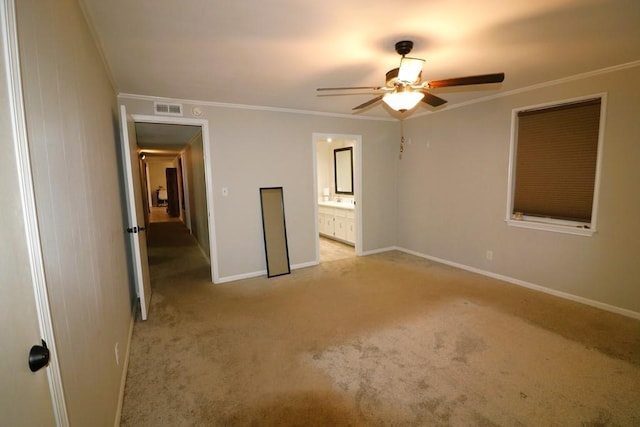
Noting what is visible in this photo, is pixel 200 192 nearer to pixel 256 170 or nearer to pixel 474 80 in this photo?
pixel 256 170

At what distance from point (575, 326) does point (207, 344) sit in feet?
11.3

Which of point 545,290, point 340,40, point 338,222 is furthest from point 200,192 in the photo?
point 545,290

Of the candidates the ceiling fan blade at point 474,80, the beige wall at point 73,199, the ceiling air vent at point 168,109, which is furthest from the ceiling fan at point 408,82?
the ceiling air vent at point 168,109

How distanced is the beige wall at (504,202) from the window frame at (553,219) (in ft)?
0.15

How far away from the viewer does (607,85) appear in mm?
2998

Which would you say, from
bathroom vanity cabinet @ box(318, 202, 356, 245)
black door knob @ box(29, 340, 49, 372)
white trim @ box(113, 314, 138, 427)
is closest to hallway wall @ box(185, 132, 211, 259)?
white trim @ box(113, 314, 138, 427)

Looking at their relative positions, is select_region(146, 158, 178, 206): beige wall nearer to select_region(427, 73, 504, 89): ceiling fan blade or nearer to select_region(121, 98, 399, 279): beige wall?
select_region(121, 98, 399, 279): beige wall

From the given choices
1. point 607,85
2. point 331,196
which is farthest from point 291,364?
point 331,196

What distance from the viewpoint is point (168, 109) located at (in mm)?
3637

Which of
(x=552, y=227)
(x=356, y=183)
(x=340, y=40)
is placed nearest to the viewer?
(x=340, y=40)

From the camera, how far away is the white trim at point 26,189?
81cm

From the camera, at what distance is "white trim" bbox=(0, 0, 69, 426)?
0.81 m

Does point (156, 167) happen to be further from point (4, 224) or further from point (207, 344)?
point (4, 224)

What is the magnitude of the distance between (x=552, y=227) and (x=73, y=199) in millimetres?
4463
